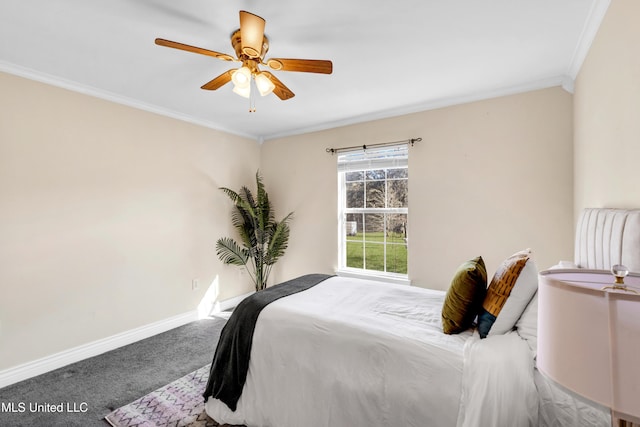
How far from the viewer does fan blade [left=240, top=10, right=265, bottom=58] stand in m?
1.49

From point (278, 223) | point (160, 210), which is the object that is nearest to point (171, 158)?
point (160, 210)

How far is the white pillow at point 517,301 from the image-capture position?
1400 millimetres

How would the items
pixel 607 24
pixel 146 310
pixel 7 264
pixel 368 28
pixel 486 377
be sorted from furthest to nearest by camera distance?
pixel 146 310
pixel 7 264
pixel 368 28
pixel 607 24
pixel 486 377

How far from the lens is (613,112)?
151 cm

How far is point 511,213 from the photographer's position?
9.08ft

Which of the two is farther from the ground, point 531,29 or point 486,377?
point 531,29

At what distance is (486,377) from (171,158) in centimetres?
350

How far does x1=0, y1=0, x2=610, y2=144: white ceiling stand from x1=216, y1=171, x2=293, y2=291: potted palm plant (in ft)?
4.57

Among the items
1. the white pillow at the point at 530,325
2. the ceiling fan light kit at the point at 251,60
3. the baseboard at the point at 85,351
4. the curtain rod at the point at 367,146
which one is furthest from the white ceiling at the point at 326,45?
the baseboard at the point at 85,351

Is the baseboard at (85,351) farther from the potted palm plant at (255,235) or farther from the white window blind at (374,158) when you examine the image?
the white window blind at (374,158)

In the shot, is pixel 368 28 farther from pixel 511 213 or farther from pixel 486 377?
pixel 511 213

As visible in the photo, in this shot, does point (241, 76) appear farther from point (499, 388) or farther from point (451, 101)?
point (451, 101)

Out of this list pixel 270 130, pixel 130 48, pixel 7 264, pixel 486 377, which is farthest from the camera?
pixel 270 130

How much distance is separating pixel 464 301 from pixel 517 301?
0.23 meters
